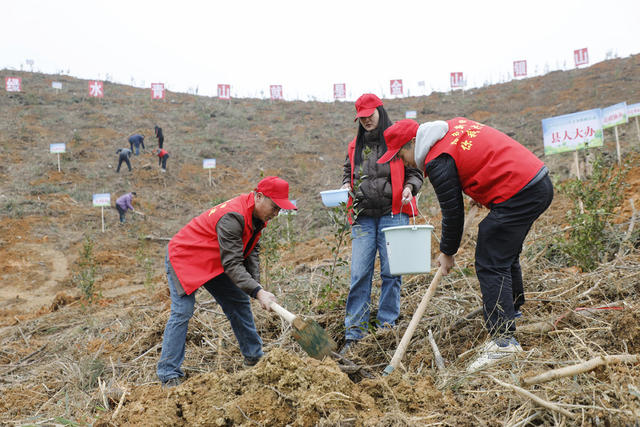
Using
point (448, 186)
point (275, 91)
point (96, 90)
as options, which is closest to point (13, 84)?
point (96, 90)

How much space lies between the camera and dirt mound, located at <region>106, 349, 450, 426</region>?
1.83 meters

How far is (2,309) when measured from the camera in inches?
296

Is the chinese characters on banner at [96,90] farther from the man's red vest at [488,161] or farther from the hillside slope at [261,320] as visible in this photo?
the man's red vest at [488,161]

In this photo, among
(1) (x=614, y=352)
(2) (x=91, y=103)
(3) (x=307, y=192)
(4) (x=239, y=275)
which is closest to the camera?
(1) (x=614, y=352)

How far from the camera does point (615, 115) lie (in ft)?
25.6

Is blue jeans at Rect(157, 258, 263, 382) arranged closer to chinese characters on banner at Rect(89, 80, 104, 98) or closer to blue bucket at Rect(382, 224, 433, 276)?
blue bucket at Rect(382, 224, 433, 276)

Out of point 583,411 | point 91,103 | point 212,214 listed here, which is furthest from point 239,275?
point 91,103

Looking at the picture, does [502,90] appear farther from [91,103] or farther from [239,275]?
[239,275]

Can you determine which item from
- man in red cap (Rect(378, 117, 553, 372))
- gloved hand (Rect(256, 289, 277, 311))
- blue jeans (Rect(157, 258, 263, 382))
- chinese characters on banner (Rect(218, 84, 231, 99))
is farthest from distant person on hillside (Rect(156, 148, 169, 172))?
man in red cap (Rect(378, 117, 553, 372))

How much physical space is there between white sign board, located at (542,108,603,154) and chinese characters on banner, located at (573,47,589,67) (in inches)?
718

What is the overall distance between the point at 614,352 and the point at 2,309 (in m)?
8.93

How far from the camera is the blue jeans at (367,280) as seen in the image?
3.11 meters

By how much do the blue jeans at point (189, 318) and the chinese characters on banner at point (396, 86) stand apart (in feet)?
72.3

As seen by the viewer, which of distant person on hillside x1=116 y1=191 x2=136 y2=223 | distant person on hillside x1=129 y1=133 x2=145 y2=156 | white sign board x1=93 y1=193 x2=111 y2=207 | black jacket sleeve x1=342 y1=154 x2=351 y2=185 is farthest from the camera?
distant person on hillside x1=129 y1=133 x2=145 y2=156
